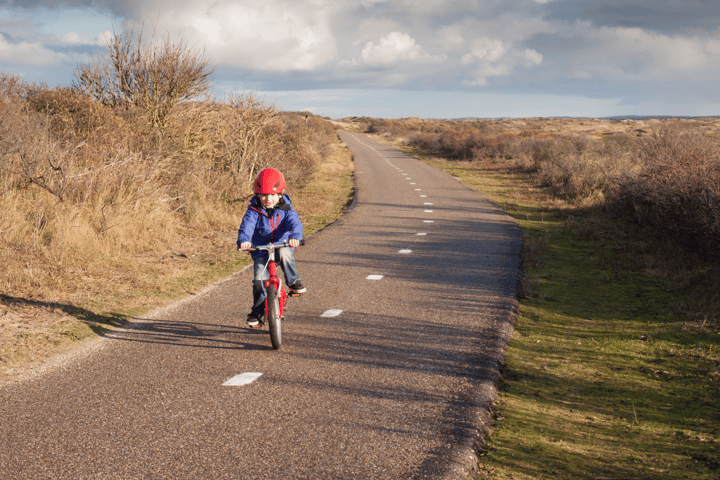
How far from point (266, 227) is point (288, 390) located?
1.88 m

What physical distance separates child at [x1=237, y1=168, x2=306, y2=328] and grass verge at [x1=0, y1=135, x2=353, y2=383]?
6.34 ft

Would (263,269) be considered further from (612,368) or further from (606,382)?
(612,368)

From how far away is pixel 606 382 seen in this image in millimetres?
5000

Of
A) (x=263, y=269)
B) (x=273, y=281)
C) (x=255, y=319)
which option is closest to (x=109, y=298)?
(x=255, y=319)

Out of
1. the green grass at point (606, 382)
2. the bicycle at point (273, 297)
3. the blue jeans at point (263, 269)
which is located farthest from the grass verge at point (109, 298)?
the green grass at point (606, 382)

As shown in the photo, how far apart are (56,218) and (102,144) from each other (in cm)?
294

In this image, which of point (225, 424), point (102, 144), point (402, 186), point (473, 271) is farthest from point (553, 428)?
point (402, 186)

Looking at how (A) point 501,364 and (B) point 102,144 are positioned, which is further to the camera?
(B) point 102,144

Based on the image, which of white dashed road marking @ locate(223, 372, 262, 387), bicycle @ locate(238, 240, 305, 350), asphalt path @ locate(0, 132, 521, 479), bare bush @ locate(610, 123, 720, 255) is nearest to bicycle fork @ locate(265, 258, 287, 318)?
bicycle @ locate(238, 240, 305, 350)

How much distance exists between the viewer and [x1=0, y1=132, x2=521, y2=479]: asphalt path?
3.51 metres

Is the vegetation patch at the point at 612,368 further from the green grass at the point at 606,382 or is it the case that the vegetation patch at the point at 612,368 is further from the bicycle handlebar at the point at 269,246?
the bicycle handlebar at the point at 269,246

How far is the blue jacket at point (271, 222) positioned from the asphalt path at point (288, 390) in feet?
3.64

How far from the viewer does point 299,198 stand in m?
18.0

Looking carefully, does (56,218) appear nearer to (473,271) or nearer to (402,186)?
(473,271)
